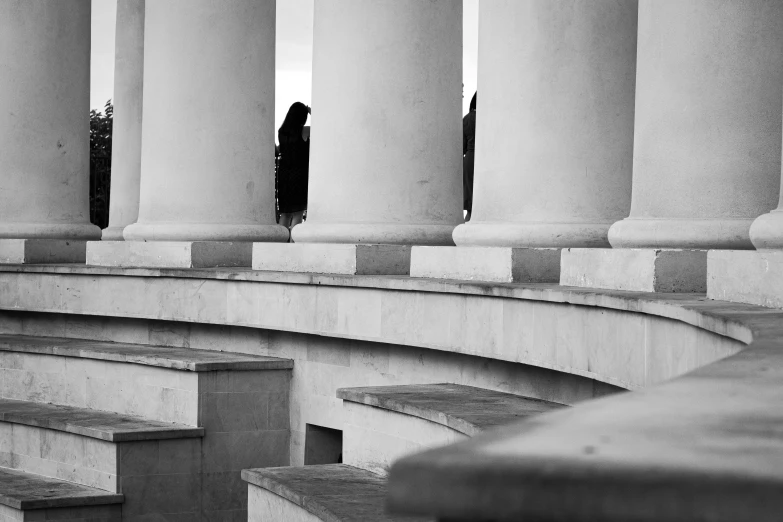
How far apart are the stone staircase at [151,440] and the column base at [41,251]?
3604 cm

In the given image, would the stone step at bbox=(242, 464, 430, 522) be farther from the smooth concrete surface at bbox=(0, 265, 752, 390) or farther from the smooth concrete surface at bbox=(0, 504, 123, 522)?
the smooth concrete surface at bbox=(0, 504, 123, 522)

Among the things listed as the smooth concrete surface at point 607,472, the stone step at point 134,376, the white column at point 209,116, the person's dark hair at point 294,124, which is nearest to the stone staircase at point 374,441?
the stone step at point 134,376

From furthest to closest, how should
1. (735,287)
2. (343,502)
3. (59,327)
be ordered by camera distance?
(59,327), (343,502), (735,287)

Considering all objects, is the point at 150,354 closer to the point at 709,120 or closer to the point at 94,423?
the point at 94,423

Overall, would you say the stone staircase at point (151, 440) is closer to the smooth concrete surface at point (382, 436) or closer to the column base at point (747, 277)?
the smooth concrete surface at point (382, 436)

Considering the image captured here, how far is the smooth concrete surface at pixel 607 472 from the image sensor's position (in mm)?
14047

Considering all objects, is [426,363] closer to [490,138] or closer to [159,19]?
[490,138]

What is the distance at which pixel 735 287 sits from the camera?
64.8 m

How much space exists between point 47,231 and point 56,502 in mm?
65531

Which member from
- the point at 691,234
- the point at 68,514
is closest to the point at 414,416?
the point at 691,234

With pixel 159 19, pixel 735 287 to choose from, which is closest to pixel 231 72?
pixel 159 19

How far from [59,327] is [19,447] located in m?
30.3

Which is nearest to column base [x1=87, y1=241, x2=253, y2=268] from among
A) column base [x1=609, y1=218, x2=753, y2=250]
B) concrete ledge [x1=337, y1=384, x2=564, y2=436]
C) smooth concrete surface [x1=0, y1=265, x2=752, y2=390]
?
smooth concrete surface [x1=0, y1=265, x2=752, y2=390]

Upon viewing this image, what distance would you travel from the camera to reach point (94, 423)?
4444 inches
